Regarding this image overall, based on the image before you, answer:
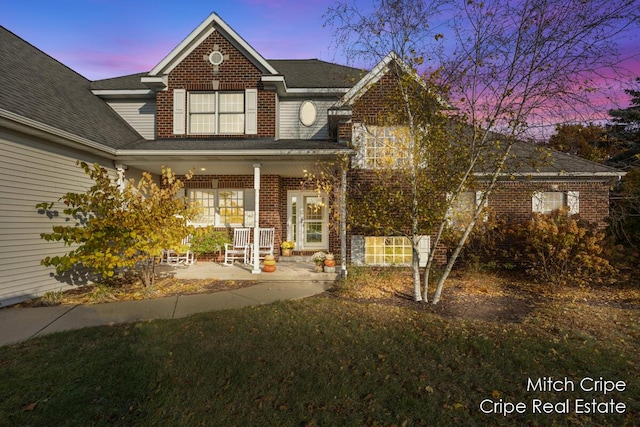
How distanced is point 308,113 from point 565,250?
8071 mm

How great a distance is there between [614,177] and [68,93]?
54.0 ft

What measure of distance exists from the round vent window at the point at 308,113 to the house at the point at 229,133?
0.04 m

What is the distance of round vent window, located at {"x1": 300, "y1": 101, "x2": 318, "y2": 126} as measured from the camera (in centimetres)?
1082

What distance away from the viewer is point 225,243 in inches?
396

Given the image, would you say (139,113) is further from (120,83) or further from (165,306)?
(165,306)

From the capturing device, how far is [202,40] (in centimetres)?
1031

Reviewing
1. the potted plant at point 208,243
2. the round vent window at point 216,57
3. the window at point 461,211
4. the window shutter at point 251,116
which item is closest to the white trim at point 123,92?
the round vent window at point 216,57

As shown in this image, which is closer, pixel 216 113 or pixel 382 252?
pixel 382 252

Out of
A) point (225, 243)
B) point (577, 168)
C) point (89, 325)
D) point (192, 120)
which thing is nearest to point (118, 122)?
point (192, 120)

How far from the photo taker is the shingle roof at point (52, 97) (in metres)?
6.44

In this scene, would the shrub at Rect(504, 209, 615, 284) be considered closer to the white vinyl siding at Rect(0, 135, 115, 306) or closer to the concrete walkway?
the concrete walkway

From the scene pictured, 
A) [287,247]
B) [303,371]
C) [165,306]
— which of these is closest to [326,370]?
[303,371]

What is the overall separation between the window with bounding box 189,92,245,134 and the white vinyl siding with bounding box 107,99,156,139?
167cm

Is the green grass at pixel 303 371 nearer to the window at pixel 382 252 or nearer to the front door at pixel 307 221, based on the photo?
the window at pixel 382 252
